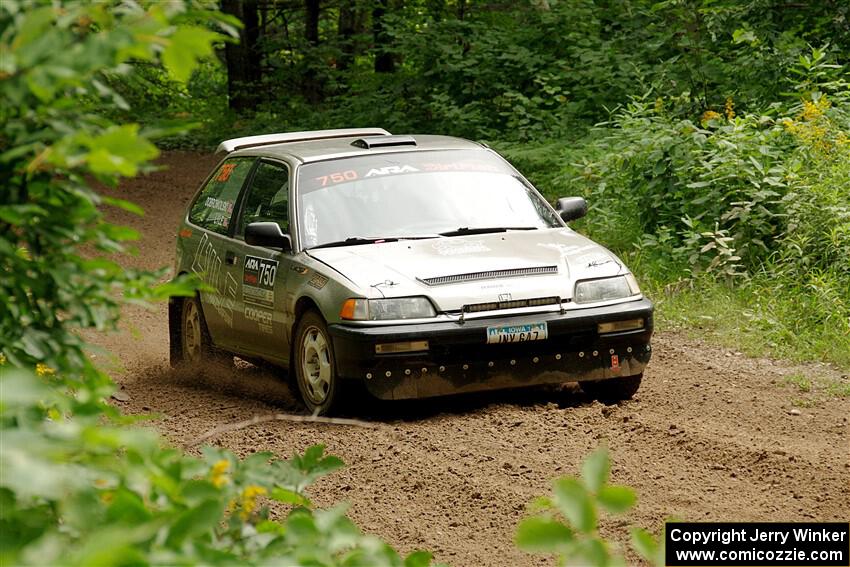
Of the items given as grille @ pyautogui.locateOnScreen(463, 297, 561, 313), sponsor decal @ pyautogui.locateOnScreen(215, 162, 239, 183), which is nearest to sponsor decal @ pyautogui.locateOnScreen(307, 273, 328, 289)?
grille @ pyautogui.locateOnScreen(463, 297, 561, 313)

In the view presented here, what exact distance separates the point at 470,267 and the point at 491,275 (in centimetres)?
15

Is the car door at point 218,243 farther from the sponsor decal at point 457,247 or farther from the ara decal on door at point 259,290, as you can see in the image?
the sponsor decal at point 457,247

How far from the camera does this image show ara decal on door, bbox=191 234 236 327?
9508 mm

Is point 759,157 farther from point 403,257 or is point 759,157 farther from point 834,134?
point 403,257

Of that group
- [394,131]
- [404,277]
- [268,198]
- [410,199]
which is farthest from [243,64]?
[404,277]

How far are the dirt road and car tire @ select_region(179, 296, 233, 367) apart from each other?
21cm

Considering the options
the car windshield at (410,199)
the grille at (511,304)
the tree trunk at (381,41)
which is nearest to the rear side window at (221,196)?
the car windshield at (410,199)

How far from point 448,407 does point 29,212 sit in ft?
18.9

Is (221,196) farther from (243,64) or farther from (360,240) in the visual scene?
(243,64)

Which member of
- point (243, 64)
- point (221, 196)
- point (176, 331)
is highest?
point (221, 196)

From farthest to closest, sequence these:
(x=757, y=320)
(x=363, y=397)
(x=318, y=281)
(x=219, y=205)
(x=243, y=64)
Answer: (x=243, y=64) → (x=757, y=320) → (x=219, y=205) → (x=318, y=281) → (x=363, y=397)

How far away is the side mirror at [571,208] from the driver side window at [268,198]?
1.96m

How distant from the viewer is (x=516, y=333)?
788 cm

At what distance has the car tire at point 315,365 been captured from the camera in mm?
8062
